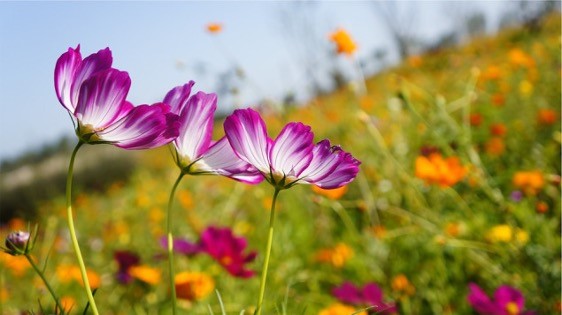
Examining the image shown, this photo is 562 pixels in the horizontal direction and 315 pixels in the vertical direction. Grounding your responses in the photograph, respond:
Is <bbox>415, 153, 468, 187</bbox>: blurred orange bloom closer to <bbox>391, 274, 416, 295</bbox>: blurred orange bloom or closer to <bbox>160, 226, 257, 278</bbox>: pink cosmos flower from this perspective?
<bbox>391, 274, 416, 295</bbox>: blurred orange bloom

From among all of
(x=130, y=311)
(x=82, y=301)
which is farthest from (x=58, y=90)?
(x=82, y=301)

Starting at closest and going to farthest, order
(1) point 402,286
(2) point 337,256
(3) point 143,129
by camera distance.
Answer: (3) point 143,129 → (1) point 402,286 → (2) point 337,256

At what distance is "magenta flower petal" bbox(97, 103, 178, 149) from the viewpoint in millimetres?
311

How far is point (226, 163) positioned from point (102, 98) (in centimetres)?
9

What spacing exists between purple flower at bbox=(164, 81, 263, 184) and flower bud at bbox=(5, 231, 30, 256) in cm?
10

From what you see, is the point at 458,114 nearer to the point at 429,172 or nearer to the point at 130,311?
the point at 429,172

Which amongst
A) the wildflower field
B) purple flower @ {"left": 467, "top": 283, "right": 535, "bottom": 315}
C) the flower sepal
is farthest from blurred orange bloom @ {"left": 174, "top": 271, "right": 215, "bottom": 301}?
the flower sepal

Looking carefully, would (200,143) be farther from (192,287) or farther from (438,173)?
(438,173)

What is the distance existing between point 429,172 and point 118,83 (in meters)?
0.87

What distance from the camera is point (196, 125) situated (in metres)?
0.35

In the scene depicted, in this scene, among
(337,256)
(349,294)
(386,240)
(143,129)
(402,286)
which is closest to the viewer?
(143,129)

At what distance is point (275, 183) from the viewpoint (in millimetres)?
346

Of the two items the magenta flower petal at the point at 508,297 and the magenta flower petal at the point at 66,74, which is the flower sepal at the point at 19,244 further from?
the magenta flower petal at the point at 508,297

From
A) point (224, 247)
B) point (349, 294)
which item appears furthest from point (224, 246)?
point (349, 294)
